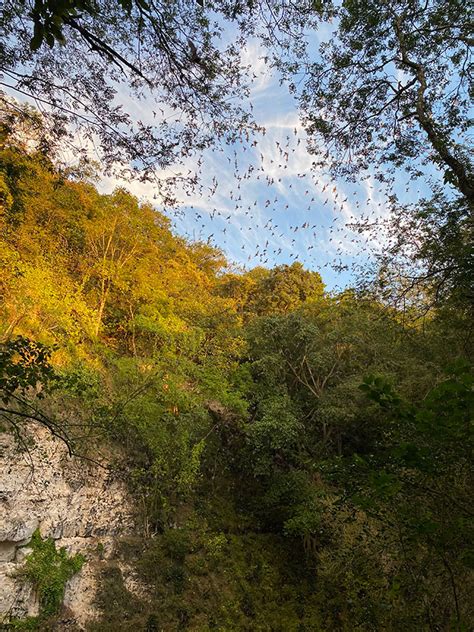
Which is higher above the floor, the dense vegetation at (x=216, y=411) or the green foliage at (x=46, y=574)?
the dense vegetation at (x=216, y=411)

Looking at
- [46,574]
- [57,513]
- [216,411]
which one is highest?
[216,411]

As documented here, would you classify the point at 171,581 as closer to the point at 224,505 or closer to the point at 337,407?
the point at 224,505

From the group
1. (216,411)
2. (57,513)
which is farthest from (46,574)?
(216,411)

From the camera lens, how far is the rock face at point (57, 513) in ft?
19.4

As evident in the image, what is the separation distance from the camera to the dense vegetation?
16.7ft

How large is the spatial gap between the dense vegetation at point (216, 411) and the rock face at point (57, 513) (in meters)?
0.41

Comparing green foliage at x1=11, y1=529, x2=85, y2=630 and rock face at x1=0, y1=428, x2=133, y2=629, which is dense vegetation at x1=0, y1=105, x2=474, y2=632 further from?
green foliage at x1=11, y1=529, x2=85, y2=630

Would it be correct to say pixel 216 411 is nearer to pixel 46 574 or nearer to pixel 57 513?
pixel 57 513

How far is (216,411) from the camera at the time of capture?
36.2 ft

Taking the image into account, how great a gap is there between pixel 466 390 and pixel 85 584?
8.00 m

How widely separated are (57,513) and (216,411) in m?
5.21

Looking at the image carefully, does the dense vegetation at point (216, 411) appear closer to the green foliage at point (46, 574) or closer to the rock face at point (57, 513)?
the rock face at point (57, 513)

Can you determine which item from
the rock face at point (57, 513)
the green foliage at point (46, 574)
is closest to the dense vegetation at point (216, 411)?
the rock face at point (57, 513)

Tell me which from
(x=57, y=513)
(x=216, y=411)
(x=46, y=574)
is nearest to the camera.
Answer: (x=46, y=574)
